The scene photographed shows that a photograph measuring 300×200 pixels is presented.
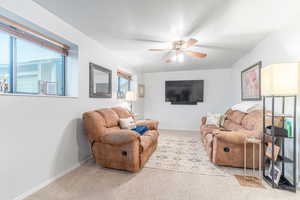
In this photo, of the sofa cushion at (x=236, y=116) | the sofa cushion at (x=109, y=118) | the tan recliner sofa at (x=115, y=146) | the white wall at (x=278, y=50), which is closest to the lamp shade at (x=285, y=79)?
the white wall at (x=278, y=50)

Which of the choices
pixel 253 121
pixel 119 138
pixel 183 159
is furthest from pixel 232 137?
pixel 119 138

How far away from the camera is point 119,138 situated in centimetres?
213

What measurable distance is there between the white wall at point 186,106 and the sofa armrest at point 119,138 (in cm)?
360

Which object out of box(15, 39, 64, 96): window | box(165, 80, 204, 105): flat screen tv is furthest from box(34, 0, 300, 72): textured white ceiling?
box(165, 80, 204, 105): flat screen tv

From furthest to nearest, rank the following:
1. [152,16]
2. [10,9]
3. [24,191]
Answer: [152,16]
[24,191]
[10,9]

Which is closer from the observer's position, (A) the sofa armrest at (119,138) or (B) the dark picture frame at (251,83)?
(A) the sofa armrest at (119,138)

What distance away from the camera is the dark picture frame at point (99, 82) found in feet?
9.07

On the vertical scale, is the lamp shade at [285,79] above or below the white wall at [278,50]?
below

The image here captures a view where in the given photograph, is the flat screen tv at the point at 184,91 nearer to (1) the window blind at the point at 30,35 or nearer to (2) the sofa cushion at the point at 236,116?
(2) the sofa cushion at the point at 236,116

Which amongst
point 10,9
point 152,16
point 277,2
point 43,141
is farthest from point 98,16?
point 277,2

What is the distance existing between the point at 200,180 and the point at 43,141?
2217mm

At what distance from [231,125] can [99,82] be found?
3249 millimetres

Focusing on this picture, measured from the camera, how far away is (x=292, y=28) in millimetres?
1994

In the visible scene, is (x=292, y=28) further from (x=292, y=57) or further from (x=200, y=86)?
(x=200, y=86)
